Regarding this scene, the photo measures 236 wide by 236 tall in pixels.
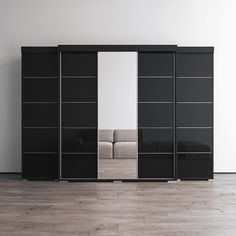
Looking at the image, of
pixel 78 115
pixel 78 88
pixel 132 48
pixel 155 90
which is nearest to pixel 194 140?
pixel 155 90

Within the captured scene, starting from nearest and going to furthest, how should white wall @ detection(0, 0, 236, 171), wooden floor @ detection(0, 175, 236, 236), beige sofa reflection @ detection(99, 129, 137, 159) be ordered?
wooden floor @ detection(0, 175, 236, 236) < beige sofa reflection @ detection(99, 129, 137, 159) < white wall @ detection(0, 0, 236, 171)

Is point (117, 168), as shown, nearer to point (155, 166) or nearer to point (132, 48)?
point (155, 166)

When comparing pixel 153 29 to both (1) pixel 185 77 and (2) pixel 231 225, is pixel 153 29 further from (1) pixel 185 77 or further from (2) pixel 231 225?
(2) pixel 231 225

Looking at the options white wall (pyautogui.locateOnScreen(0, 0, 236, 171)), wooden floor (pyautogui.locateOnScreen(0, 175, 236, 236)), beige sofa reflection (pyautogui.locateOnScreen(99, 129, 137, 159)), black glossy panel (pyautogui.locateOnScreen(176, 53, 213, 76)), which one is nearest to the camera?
wooden floor (pyautogui.locateOnScreen(0, 175, 236, 236))

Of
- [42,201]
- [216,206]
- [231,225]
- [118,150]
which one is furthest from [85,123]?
[231,225]

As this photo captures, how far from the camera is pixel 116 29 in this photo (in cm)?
614

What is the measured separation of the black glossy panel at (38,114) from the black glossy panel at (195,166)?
2072mm

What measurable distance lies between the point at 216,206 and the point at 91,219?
1.42 m

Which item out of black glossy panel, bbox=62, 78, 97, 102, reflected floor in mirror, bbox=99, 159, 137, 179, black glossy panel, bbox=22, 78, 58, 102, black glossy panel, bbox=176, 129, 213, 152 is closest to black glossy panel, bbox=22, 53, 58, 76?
black glossy panel, bbox=22, 78, 58, 102

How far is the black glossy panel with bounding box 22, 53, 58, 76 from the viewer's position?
556cm

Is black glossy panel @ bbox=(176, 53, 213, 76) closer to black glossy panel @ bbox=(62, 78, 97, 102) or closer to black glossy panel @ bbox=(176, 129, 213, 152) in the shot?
black glossy panel @ bbox=(176, 129, 213, 152)

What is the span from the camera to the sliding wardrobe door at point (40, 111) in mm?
5555

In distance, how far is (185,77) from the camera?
5.54 m

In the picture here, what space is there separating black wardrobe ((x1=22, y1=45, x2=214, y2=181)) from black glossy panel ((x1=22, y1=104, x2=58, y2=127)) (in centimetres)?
2
